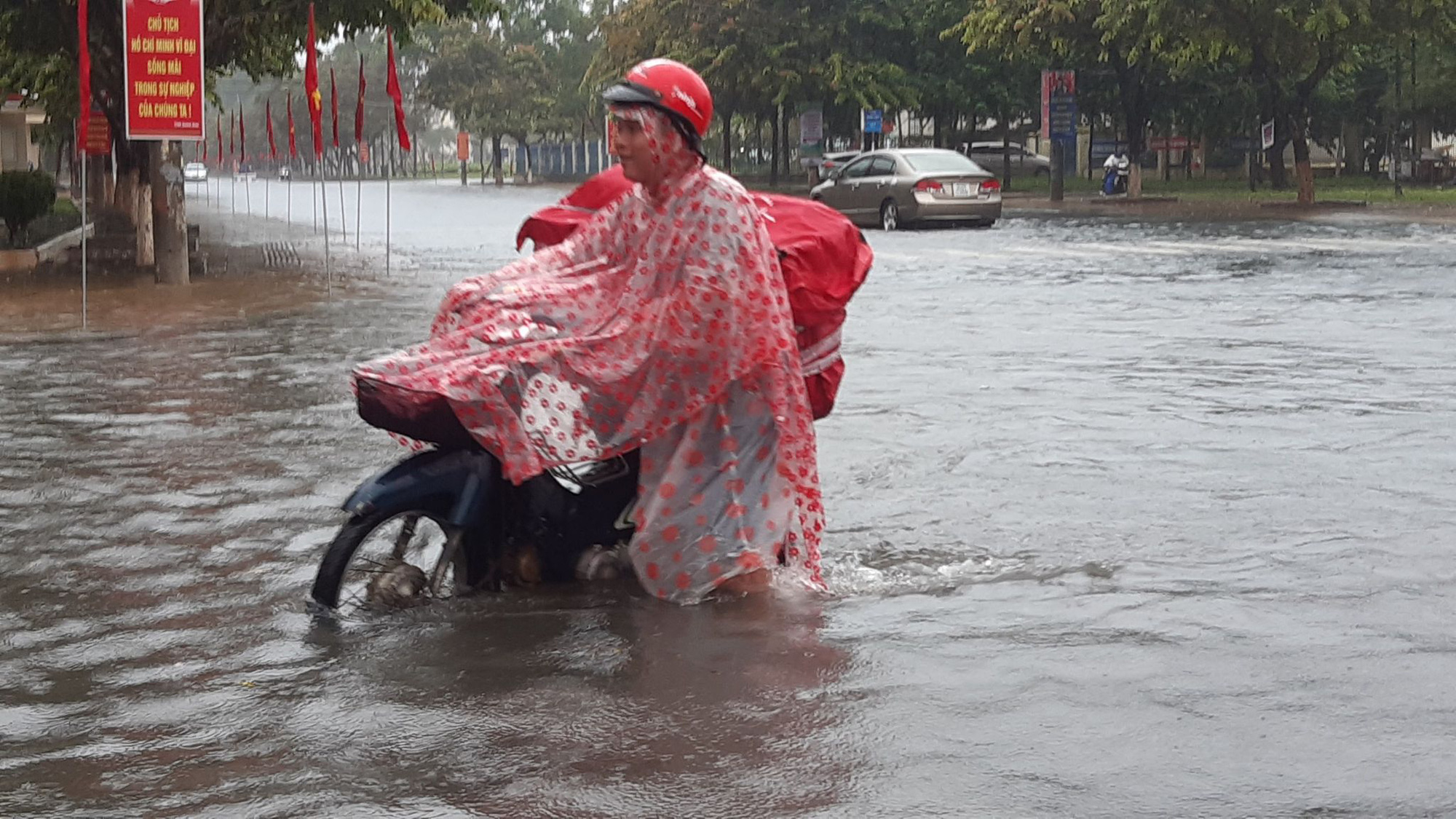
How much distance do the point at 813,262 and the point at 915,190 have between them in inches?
985

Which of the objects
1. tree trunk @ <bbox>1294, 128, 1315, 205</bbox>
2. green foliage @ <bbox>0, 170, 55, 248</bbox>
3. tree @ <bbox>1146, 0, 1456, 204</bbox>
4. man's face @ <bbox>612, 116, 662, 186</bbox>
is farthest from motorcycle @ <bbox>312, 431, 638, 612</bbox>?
tree trunk @ <bbox>1294, 128, 1315, 205</bbox>

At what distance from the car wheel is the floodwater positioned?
19765 millimetres

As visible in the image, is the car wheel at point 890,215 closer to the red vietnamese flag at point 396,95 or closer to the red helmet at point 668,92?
the red vietnamese flag at point 396,95

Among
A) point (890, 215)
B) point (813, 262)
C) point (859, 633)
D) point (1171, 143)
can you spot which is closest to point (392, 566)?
point (859, 633)

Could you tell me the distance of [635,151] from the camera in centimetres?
550

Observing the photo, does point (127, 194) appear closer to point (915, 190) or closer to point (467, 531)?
point (915, 190)

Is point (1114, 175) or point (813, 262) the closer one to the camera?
point (813, 262)

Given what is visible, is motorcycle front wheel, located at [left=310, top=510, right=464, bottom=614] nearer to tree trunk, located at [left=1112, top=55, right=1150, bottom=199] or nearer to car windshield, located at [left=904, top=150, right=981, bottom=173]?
car windshield, located at [left=904, top=150, right=981, bottom=173]

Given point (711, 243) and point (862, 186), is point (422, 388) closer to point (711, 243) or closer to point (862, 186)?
point (711, 243)

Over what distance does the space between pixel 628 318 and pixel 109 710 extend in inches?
69.0

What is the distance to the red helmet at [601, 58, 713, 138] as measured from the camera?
5.46 m

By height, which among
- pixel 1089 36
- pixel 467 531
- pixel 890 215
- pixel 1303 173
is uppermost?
pixel 1089 36

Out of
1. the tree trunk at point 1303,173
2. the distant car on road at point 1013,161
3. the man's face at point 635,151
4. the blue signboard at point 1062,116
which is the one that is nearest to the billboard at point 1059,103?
the blue signboard at point 1062,116

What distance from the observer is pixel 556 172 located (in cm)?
9831
